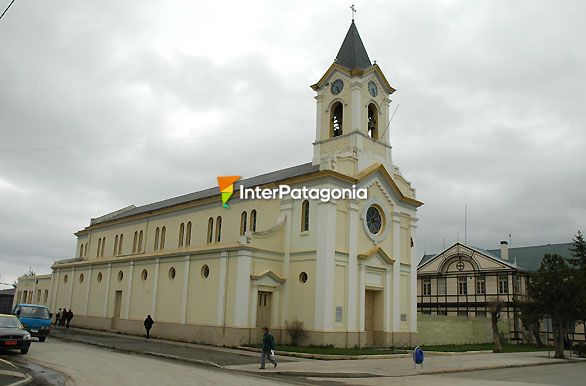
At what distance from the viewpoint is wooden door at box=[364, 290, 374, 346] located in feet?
108

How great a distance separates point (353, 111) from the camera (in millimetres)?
33844

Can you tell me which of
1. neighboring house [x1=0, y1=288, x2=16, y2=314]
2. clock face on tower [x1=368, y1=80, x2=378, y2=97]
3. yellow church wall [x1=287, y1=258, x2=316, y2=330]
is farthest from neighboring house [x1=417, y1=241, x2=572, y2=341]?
neighboring house [x1=0, y1=288, x2=16, y2=314]

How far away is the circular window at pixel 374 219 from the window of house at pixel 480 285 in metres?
21.5

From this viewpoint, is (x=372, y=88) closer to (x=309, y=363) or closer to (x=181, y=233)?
(x=181, y=233)

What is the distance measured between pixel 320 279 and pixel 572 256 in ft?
111

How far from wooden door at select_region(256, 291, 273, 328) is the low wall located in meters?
11.2

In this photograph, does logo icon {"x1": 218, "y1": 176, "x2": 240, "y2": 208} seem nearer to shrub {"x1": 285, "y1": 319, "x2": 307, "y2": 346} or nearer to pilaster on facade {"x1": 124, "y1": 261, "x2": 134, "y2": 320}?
pilaster on facade {"x1": 124, "y1": 261, "x2": 134, "y2": 320}

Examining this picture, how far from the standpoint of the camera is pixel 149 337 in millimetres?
34219

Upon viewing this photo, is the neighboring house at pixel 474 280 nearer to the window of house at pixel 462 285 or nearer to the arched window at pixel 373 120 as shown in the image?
the window of house at pixel 462 285

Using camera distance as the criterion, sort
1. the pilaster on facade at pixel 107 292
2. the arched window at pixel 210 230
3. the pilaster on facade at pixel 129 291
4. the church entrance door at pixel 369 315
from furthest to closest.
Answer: the pilaster on facade at pixel 107 292, the arched window at pixel 210 230, the pilaster on facade at pixel 129 291, the church entrance door at pixel 369 315

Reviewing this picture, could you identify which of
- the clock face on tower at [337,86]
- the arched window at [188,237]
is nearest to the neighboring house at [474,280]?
the clock face on tower at [337,86]

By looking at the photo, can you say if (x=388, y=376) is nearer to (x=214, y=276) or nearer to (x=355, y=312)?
(x=355, y=312)

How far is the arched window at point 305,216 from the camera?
31797 millimetres

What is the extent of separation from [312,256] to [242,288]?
427cm
